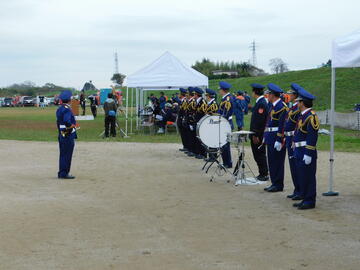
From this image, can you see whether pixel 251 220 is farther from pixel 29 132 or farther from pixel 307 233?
pixel 29 132

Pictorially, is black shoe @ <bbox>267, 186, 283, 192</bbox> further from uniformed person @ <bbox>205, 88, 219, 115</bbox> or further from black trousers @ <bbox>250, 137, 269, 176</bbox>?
uniformed person @ <bbox>205, 88, 219, 115</bbox>

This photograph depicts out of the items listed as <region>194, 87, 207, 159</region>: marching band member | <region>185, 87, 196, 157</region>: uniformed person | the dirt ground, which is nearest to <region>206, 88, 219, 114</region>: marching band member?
<region>194, 87, 207, 159</region>: marching band member

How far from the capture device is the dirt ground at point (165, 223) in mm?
6379

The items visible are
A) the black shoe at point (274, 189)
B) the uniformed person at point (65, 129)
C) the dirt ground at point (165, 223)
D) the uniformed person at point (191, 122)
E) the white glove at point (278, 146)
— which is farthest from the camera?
the uniformed person at point (191, 122)

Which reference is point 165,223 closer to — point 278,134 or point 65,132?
point 278,134

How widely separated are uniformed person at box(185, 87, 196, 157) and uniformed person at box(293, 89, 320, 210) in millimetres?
7559

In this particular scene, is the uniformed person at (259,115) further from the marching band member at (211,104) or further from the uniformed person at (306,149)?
the marching band member at (211,104)

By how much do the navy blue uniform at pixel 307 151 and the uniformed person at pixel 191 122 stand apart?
7552 mm

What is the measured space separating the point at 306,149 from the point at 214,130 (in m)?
3.78

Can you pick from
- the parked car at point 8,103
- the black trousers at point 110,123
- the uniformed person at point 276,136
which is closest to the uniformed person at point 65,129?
the uniformed person at point 276,136

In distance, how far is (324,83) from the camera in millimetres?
54375

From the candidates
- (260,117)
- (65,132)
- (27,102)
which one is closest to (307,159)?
(260,117)

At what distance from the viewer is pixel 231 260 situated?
6336 mm

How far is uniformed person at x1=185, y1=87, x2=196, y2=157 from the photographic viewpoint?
16.8 meters
